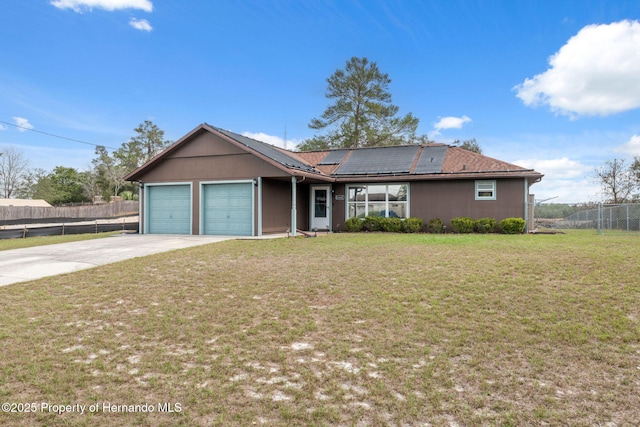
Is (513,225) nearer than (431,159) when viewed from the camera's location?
Yes

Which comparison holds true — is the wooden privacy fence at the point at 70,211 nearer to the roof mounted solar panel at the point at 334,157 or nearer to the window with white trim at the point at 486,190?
the roof mounted solar panel at the point at 334,157

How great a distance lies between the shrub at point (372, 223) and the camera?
16.4 m

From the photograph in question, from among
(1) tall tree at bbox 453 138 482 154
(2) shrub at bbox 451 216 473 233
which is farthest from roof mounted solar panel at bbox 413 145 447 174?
(1) tall tree at bbox 453 138 482 154

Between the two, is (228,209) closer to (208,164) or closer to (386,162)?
(208,164)

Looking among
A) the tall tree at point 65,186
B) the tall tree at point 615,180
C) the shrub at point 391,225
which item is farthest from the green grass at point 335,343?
the tall tree at point 65,186

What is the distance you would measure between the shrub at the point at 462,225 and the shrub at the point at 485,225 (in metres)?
0.27

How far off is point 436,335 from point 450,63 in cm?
1859

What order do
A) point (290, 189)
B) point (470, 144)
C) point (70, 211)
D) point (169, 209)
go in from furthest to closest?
point (470, 144)
point (70, 211)
point (290, 189)
point (169, 209)

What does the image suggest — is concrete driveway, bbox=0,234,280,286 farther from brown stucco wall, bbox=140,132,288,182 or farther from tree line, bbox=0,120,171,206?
tree line, bbox=0,120,171,206

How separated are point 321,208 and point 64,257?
1082 cm

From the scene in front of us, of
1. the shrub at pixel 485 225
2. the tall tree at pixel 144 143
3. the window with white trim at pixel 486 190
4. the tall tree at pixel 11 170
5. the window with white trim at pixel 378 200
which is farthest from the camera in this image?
the tall tree at pixel 144 143

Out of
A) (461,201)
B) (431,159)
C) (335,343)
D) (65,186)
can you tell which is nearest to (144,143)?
(65,186)

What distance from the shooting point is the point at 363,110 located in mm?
30422

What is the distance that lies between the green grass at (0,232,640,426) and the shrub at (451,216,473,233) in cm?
771
